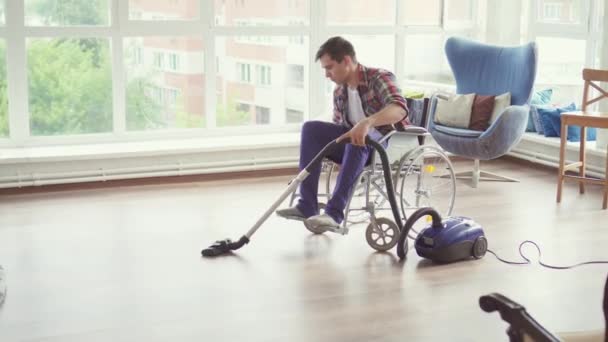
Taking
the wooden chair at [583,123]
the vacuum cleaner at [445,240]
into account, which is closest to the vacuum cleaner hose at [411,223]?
the vacuum cleaner at [445,240]

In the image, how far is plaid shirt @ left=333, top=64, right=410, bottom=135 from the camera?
4.70 m

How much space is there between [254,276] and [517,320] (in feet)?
8.67

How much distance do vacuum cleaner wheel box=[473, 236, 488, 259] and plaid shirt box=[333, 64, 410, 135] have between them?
0.74 metres

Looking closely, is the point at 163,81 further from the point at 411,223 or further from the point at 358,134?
the point at 411,223

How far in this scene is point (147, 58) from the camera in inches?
260

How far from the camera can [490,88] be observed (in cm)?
652

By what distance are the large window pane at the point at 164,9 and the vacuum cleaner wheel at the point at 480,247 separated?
10.3 ft

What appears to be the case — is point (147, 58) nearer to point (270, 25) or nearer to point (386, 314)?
point (270, 25)

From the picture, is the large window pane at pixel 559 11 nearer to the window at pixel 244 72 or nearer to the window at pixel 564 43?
the window at pixel 564 43

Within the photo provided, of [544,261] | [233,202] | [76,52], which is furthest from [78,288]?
[76,52]

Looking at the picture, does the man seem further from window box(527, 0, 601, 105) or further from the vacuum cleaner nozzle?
window box(527, 0, 601, 105)

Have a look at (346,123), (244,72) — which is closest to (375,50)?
(244,72)

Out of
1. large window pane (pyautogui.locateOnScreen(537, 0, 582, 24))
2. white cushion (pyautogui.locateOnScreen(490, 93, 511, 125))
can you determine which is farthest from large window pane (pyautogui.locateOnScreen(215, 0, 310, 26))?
large window pane (pyautogui.locateOnScreen(537, 0, 582, 24))

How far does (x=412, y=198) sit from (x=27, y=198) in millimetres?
2480
